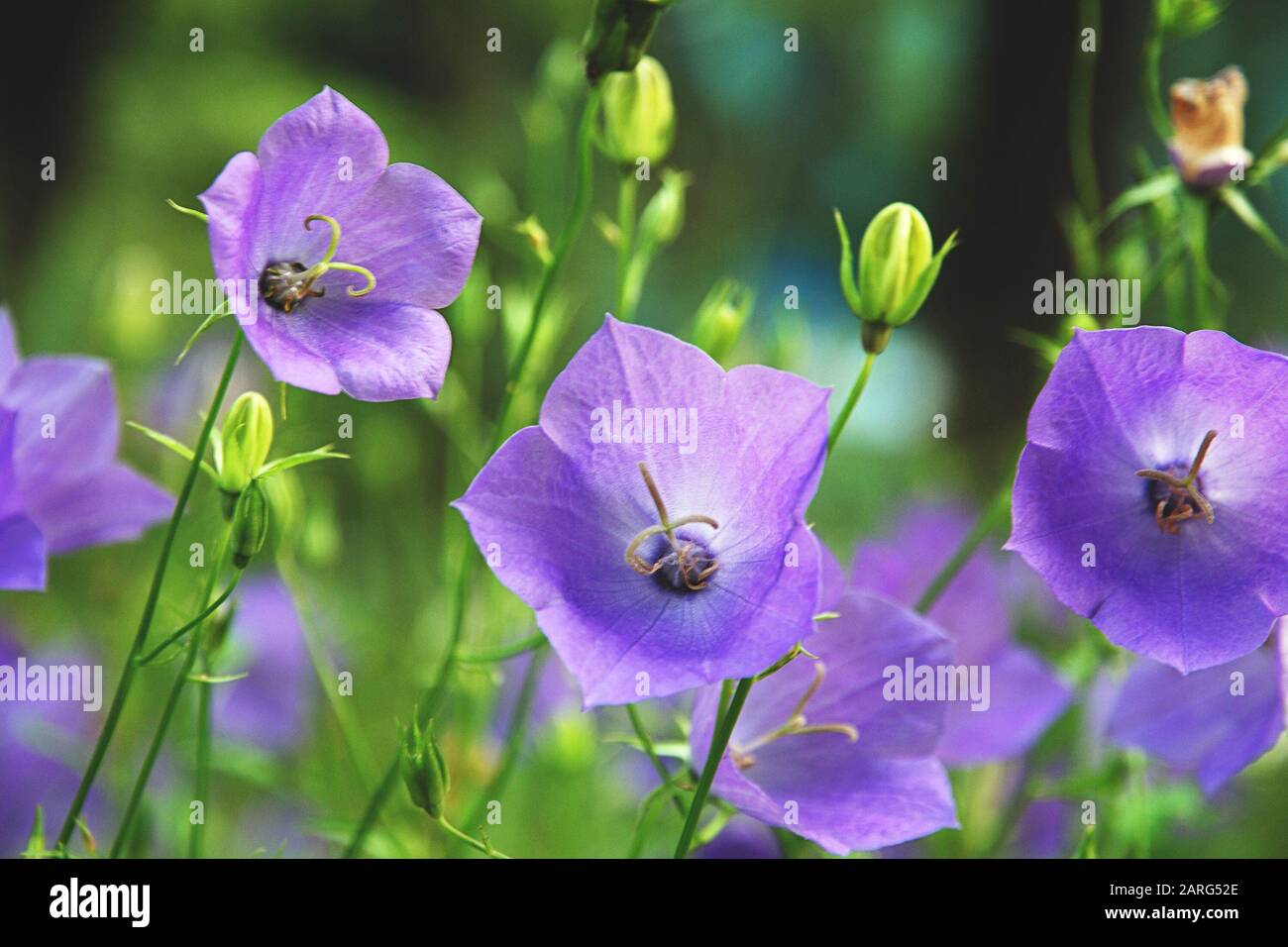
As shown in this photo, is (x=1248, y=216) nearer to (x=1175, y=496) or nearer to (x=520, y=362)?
(x=1175, y=496)

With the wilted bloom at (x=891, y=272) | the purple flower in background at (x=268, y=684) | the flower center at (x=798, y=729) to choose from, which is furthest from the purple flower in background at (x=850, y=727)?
the purple flower in background at (x=268, y=684)

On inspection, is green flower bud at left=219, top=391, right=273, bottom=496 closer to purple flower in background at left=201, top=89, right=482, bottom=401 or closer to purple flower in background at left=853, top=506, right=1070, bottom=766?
purple flower in background at left=201, top=89, right=482, bottom=401

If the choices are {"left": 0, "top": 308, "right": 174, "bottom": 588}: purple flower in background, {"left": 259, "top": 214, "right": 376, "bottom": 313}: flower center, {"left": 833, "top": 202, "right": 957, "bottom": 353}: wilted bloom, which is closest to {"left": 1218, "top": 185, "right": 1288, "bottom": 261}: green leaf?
{"left": 833, "top": 202, "right": 957, "bottom": 353}: wilted bloom

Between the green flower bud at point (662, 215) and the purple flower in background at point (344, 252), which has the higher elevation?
the green flower bud at point (662, 215)

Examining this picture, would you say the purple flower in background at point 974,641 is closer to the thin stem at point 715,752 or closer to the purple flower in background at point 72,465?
the thin stem at point 715,752

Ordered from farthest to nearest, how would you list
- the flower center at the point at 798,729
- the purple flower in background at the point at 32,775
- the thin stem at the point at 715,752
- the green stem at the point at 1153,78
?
the purple flower in background at the point at 32,775, the green stem at the point at 1153,78, the flower center at the point at 798,729, the thin stem at the point at 715,752
